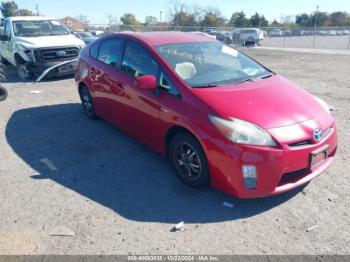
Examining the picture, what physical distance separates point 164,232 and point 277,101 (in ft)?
5.99

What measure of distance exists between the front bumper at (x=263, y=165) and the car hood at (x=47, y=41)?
816cm

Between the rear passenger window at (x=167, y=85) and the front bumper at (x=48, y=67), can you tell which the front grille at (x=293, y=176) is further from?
the front bumper at (x=48, y=67)

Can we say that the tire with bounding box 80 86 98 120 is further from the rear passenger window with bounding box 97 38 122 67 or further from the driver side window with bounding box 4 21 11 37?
the driver side window with bounding box 4 21 11 37

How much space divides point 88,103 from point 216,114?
11.5 feet

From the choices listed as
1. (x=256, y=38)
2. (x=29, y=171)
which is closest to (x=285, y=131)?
(x=29, y=171)

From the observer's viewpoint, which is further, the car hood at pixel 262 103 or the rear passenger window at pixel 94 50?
the rear passenger window at pixel 94 50

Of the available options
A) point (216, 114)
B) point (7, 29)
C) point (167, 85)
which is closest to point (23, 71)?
point (7, 29)

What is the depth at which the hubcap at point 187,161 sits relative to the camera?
3576 millimetres

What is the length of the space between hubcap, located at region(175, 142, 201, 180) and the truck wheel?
25.8 ft

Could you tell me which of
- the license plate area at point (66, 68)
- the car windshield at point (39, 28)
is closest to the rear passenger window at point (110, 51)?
the license plate area at point (66, 68)

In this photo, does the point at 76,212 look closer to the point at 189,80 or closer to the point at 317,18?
the point at 189,80

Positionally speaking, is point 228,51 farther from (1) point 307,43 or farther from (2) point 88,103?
(1) point 307,43

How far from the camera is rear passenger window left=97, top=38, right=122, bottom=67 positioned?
4934mm

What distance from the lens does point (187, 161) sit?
3.70 m
